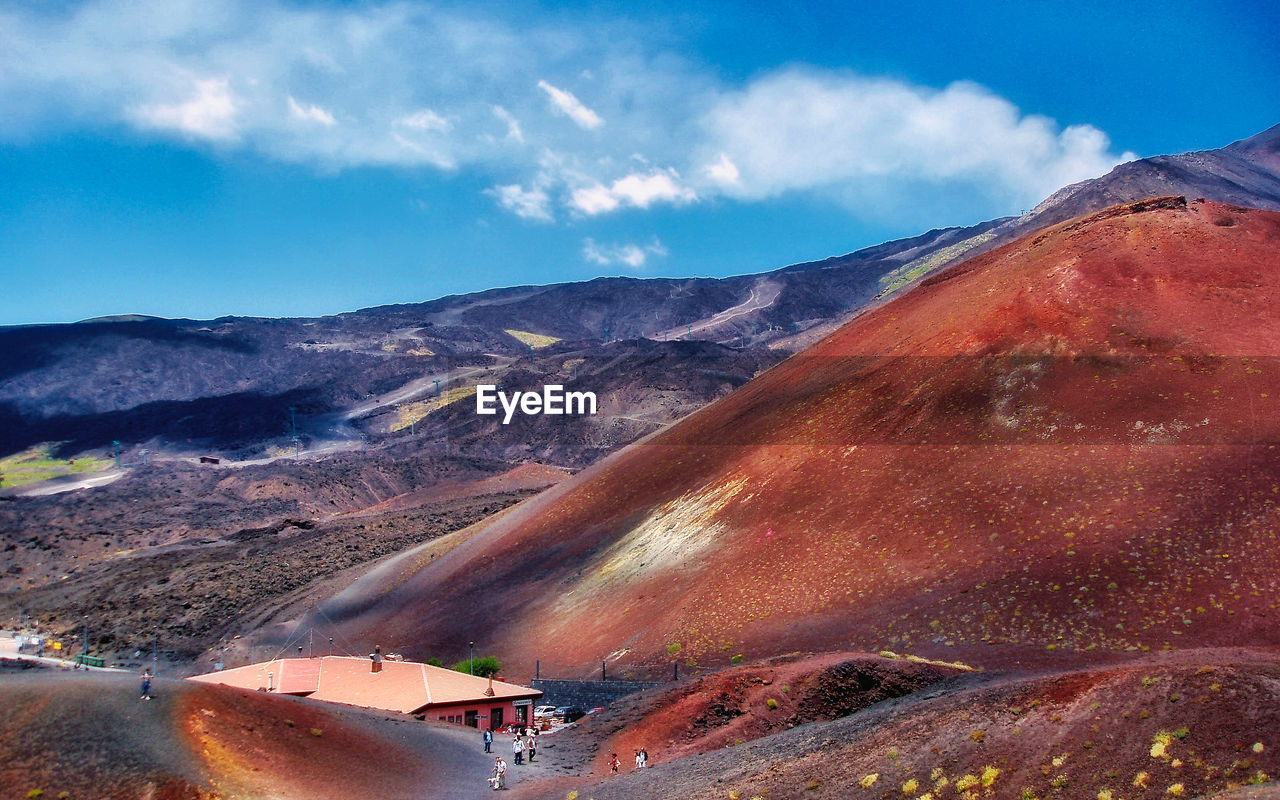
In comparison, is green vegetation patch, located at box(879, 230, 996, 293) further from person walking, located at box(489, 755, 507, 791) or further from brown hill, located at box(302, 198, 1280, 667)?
person walking, located at box(489, 755, 507, 791)

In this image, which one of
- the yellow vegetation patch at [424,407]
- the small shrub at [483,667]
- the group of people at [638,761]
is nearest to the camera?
the group of people at [638,761]

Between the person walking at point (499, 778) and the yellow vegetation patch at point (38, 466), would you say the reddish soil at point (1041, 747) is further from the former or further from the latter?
the yellow vegetation patch at point (38, 466)

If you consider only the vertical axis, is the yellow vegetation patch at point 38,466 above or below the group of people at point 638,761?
above

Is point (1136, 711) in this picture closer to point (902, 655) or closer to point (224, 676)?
point (902, 655)

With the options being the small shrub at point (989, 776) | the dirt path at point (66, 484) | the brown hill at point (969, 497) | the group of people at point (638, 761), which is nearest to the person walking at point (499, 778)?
the group of people at point (638, 761)

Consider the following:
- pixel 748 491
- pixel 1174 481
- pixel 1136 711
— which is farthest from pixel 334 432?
pixel 1136 711

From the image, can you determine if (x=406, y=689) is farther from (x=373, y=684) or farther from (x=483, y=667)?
(x=483, y=667)
